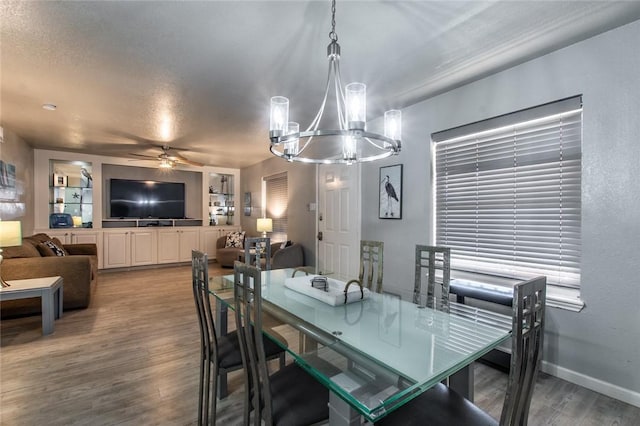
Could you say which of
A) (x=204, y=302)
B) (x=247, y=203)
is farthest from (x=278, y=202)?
(x=204, y=302)

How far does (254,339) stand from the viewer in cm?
129

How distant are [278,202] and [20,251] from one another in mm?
3949

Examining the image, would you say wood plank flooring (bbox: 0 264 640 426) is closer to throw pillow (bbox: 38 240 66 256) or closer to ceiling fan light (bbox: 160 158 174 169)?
throw pillow (bbox: 38 240 66 256)

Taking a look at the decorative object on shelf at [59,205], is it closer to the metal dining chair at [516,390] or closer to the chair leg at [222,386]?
the chair leg at [222,386]

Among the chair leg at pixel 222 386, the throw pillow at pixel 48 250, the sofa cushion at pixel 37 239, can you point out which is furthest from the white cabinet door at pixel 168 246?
the chair leg at pixel 222 386

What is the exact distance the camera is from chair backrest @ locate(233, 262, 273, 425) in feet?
3.88

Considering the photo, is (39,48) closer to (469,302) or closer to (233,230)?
(469,302)

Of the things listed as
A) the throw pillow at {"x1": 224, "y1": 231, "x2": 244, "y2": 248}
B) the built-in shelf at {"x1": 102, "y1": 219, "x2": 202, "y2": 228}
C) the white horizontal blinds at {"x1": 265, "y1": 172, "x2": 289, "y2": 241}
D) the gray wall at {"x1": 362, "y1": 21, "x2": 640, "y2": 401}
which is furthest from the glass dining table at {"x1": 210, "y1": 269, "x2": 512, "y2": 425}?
A: the built-in shelf at {"x1": 102, "y1": 219, "x2": 202, "y2": 228}

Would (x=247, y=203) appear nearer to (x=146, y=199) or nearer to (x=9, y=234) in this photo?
(x=146, y=199)

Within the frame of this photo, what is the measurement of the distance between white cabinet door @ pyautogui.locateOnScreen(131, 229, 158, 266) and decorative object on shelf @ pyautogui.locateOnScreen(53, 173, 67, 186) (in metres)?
1.57

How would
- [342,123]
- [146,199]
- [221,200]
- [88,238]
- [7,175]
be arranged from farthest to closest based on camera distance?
[221,200]
[146,199]
[88,238]
[7,175]
[342,123]

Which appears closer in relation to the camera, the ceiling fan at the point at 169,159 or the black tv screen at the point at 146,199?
the ceiling fan at the point at 169,159

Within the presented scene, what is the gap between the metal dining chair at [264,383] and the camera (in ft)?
3.87

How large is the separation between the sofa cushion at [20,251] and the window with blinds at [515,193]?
488 centimetres
